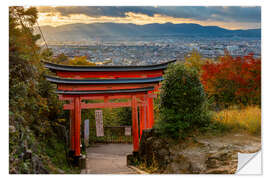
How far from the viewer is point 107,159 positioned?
7.58 metres

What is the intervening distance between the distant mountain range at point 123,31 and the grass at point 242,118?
1574 millimetres

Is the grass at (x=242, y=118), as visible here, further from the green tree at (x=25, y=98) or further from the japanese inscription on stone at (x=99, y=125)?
the green tree at (x=25, y=98)

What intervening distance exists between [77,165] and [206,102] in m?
3.15

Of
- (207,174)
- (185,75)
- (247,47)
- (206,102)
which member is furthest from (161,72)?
(207,174)

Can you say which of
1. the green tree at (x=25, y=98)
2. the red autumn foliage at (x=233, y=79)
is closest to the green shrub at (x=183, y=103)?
the red autumn foliage at (x=233, y=79)

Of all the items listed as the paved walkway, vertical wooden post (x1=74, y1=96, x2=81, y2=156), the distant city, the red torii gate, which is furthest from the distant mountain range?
the paved walkway

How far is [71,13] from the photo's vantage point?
5.98 metres

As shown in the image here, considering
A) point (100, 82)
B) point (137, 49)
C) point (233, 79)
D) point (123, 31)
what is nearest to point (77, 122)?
point (100, 82)

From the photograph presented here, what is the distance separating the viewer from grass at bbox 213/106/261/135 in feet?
17.7

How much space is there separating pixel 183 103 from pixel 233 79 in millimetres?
1037

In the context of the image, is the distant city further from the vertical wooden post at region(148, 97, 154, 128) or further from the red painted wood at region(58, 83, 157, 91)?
the vertical wooden post at region(148, 97, 154, 128)

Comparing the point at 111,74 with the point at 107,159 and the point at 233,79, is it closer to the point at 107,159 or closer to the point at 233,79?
the point at 107,159

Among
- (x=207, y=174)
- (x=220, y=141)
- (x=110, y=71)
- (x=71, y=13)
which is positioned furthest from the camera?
(x=110, y=71)
